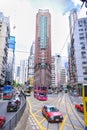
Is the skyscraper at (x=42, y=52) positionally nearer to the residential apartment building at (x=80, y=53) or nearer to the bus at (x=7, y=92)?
the residential apartment building at (x=80, y=53)

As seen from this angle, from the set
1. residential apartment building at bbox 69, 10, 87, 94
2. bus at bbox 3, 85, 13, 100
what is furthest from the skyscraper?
bus at bbox 3, 85, 13, 100

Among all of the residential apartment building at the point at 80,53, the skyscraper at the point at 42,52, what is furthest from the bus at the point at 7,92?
the skyscraper at the point at 42,52

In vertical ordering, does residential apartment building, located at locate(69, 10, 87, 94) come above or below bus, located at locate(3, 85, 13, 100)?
above

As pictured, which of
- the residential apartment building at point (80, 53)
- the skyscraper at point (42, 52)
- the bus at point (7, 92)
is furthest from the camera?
the skyscraper at point (42, 52)

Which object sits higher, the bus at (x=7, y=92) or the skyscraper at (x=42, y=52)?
the skyscraper at (x=42, y=52)

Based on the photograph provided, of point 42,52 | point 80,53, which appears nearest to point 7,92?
point 80,53

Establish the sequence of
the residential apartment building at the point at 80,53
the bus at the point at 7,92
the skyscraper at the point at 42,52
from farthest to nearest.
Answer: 1. the skyscraper at the point at 42,52
2. the residential apartment building at the point at 80,53
3. the bus at the point at 7,92

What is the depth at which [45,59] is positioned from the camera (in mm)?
148625

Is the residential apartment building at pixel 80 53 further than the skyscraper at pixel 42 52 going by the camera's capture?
No

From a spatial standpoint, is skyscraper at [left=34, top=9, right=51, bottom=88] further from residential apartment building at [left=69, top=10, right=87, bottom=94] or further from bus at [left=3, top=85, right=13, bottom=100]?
bus at [left=3, top=85, right=13, bottom=100]

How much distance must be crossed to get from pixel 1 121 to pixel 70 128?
762cm

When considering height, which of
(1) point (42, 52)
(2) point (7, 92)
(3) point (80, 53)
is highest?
(1) point (42, 52)

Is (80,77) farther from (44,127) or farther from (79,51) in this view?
(44,127)

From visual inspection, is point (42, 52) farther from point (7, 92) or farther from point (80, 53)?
point (7, 92)
